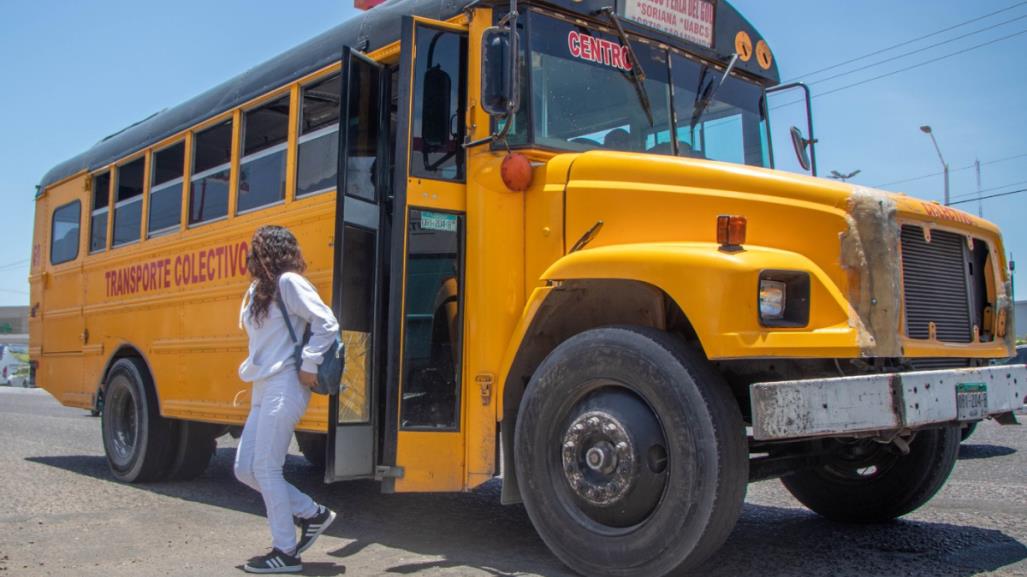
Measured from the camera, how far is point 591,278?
4328 mm

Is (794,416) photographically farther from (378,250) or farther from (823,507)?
(378,250)

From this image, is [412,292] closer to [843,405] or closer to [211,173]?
[843,405]

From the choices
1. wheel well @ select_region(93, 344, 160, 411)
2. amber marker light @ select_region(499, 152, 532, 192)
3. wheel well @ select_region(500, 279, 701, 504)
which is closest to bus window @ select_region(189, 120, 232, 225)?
wheel well @ select_region(93, 344, 160, 411)

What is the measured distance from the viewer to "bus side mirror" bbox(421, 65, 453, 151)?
5207mm

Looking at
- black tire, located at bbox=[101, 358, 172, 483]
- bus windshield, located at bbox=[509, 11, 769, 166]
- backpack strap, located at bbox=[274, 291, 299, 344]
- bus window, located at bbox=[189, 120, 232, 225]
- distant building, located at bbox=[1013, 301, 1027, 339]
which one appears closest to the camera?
backpack strap, located at bbox=[274, 291, 299, 344]

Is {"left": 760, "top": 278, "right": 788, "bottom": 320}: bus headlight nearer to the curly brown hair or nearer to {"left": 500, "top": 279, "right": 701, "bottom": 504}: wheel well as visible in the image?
{"left": 500, "top": 279, "right": 701, "bottom": 504}: wheel well

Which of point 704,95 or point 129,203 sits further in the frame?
point 129,203

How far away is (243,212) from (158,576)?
2.92 meters

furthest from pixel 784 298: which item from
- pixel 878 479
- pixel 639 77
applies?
pixel 878 479

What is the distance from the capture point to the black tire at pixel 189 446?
788cm

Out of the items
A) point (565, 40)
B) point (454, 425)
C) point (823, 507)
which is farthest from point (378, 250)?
point (823, 507)

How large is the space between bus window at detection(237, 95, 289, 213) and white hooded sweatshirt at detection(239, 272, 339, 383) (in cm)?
168

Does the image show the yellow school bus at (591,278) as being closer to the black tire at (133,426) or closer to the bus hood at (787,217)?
the bus hood at (787,217)

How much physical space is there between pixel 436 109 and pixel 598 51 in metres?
0.95
